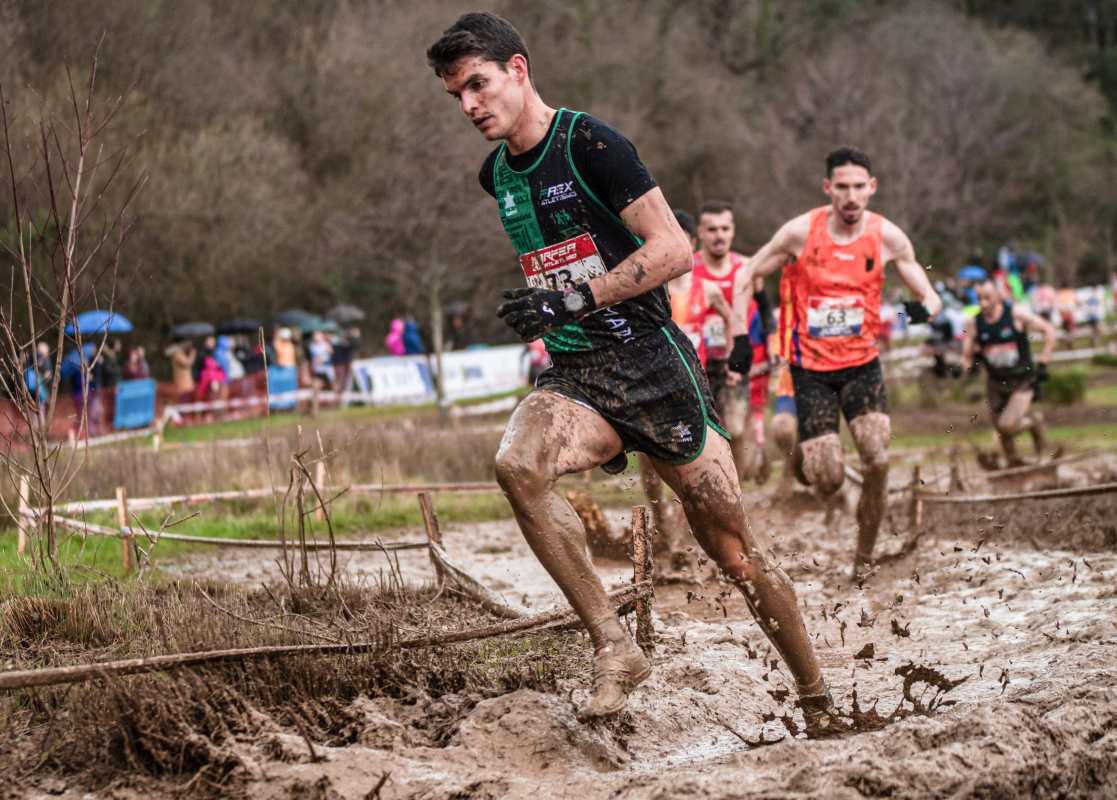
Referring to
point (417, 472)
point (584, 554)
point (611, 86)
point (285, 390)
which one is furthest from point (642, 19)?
point (584, 554)

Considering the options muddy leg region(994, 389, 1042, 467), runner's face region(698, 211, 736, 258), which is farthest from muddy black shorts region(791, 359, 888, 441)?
muddy leg region(994, 389, 1042, 467)

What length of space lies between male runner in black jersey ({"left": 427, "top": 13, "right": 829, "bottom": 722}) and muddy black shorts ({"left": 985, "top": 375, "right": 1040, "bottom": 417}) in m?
9.17

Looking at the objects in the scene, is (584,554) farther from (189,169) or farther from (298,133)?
(298,133)

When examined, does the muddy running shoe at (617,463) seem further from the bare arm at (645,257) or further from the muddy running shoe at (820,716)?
the muddy running shoe at (820,716)

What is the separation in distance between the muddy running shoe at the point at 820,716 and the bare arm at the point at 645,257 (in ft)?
4.90

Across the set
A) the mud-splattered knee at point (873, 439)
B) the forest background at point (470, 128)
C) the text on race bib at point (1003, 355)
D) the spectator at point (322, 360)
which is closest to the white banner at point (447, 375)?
the spectator at point (322, 360)

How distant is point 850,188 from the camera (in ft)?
26.0

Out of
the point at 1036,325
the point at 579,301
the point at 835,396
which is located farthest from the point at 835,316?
the point at 1036,325

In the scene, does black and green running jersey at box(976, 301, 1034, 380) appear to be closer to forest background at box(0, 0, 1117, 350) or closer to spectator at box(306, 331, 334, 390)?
forest background at box(0, 0, 1117, 350)

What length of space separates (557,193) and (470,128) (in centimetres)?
2560

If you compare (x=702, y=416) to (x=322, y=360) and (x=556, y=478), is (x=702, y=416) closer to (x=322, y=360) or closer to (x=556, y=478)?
(x=556, y=478)

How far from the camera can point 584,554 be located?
4449 mm

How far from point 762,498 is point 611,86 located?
31244 millimetres

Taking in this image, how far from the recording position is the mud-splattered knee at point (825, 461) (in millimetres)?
7922
